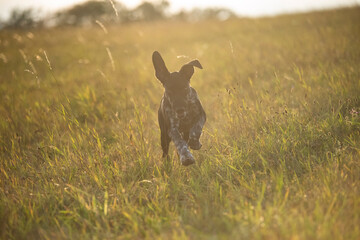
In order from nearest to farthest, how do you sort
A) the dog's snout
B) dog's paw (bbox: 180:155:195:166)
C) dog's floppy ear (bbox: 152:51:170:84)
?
dog's paw (bbox: 180:155:195:166)
the dog's snout
dog's floppy ear (bbox: 152:51:170:84)

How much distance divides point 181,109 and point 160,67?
708 millimetres

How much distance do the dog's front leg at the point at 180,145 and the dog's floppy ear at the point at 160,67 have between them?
60cm

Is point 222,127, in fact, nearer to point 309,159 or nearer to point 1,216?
point 309,159

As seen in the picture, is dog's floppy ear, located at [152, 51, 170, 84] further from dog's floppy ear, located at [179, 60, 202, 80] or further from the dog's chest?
the dog's chest

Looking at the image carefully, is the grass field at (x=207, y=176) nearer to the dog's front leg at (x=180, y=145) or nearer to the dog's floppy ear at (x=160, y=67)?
the dog's front leg at (x=180, y=145)

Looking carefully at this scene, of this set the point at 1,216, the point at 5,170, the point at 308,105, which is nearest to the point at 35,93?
the point at 5,170

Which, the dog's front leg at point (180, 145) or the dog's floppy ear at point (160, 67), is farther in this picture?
the dog's floppy ear at point (160, 67)

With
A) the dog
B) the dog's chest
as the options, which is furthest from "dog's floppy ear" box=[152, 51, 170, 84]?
the dog's chest

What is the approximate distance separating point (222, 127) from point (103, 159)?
6.97ft

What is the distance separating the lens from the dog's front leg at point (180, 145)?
320 cm

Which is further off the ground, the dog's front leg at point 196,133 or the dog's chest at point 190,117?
the dog's chest at point 190,117

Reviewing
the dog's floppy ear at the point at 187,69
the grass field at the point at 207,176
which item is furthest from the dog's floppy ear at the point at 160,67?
the grass field at the point at 207,176

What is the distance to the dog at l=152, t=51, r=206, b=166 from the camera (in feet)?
11.5

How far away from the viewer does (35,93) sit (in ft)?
27.5
